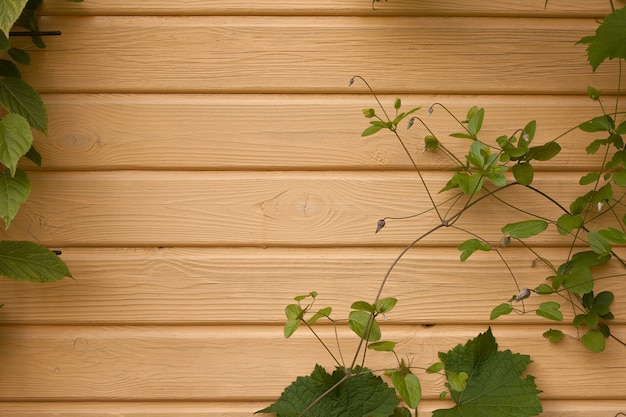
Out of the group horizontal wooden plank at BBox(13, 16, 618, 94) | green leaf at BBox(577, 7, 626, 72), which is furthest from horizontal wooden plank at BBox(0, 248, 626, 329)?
green leaf at BBox(577, 7, 626, 72)

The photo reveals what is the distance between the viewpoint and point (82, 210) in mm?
1151

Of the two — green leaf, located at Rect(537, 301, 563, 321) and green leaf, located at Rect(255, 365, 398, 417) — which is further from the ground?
green leaf, located at Rect(537, 301, 563, 321)

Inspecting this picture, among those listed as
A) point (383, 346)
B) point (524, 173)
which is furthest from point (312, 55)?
point (383, 346)

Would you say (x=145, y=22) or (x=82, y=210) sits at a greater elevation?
(x=145, y=22)

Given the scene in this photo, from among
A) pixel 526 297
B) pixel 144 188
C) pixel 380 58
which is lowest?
pixel 526 297

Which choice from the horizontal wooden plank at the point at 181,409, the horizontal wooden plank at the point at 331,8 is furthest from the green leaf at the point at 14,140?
the horizontal wooden plank at the point at 181,409

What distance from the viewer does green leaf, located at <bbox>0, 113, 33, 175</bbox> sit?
0.98m

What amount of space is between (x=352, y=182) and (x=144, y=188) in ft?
1.35

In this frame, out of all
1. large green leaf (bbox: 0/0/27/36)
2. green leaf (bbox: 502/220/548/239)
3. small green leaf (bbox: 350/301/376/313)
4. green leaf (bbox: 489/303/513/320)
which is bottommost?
small green leaf (bbox: 350/301/376/313)

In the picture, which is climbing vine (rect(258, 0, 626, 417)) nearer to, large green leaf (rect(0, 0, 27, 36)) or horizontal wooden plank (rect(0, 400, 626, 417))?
horizontal wooden plank (rect(0, 400, 626, 417))

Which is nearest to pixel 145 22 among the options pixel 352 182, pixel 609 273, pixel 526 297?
pixel 352 182

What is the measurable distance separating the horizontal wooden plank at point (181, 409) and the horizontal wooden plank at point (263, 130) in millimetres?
473

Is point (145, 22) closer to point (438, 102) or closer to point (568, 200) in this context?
point (438, 102)

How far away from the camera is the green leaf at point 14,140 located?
978 millimetres
